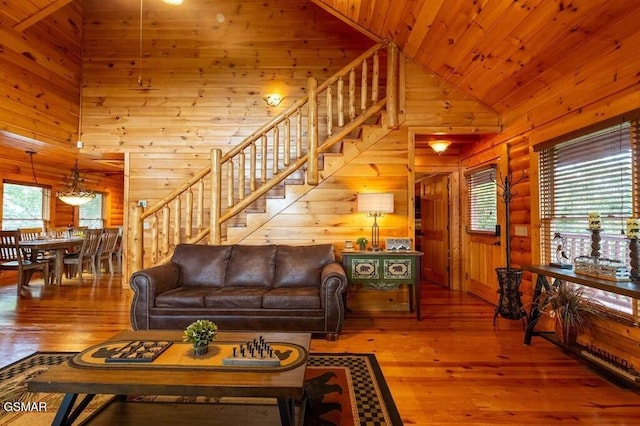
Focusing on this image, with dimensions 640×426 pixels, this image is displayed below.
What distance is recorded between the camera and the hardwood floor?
7.07 ft

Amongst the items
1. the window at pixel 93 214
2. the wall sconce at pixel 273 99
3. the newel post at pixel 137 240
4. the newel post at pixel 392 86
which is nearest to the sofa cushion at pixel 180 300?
the newel post at pixel 137 240

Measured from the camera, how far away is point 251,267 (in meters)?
3.90

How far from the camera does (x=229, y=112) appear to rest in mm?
5984

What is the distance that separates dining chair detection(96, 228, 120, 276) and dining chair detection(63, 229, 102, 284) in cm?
8

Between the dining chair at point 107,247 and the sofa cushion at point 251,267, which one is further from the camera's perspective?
the dining chair at point 107,247

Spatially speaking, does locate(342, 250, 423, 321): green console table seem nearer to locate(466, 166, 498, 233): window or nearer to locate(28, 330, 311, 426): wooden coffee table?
locate(466, 166, 498, 233): window

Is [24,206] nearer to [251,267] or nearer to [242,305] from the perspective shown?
[251,267]


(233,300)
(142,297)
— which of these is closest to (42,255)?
(142,297)

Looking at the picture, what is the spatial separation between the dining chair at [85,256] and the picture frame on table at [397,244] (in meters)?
5.36

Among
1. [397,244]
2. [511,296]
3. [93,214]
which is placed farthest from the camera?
[93,214]

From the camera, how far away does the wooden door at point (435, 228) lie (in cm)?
619

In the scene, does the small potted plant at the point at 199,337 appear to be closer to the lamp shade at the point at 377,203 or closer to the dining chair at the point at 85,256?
the lamp shade at the point at 377,203

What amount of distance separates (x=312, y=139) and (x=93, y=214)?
26.0 ft

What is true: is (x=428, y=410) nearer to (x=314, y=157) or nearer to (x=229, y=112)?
(x=314, y=157)
